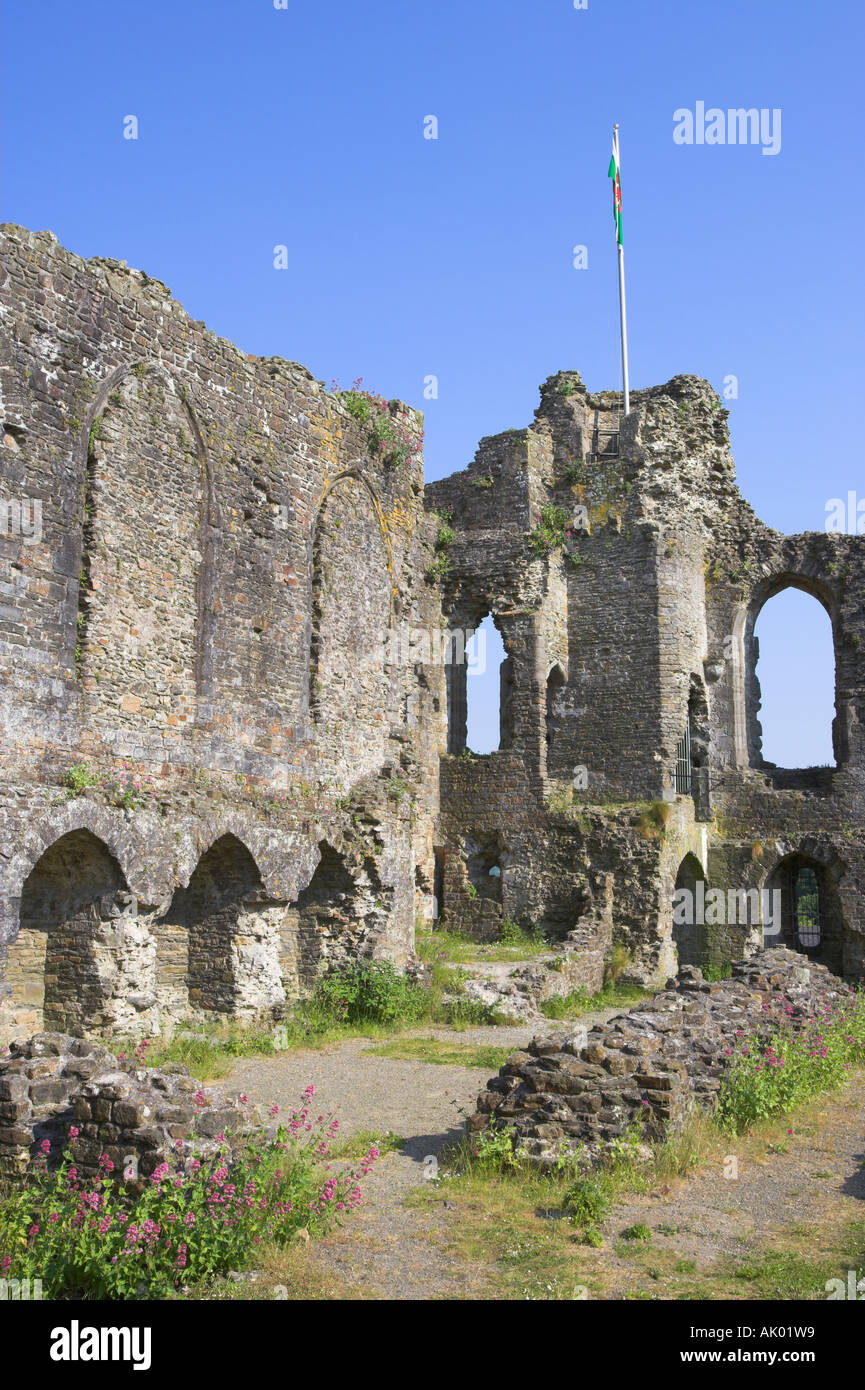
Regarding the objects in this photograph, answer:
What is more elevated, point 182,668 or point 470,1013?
point 182,668

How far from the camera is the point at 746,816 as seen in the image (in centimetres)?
2306

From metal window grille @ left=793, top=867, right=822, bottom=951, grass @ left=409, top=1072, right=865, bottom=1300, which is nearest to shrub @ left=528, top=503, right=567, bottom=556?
metal window grille @ left=793, top=867, right=822, bottom=951

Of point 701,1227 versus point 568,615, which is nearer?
point 701,1227

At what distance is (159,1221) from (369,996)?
995 cm

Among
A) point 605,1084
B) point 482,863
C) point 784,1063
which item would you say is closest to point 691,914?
point 482,863

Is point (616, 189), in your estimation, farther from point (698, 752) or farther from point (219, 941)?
point (219, 941)

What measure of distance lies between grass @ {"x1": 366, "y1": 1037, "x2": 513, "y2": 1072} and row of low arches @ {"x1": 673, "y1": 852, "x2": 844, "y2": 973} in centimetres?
862

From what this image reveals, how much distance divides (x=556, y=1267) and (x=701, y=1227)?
1.43 m

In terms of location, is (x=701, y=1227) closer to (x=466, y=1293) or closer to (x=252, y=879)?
(x=466, y=1293)

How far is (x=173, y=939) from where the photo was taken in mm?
14945

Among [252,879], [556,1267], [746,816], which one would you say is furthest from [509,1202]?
[746,816]

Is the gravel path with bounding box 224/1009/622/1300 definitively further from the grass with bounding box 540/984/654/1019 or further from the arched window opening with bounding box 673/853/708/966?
the arched window opening with bounding box 673/853/708/966

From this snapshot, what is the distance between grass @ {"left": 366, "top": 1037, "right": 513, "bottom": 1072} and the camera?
13.6 metres

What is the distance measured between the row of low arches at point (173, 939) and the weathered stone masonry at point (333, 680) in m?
0.04
